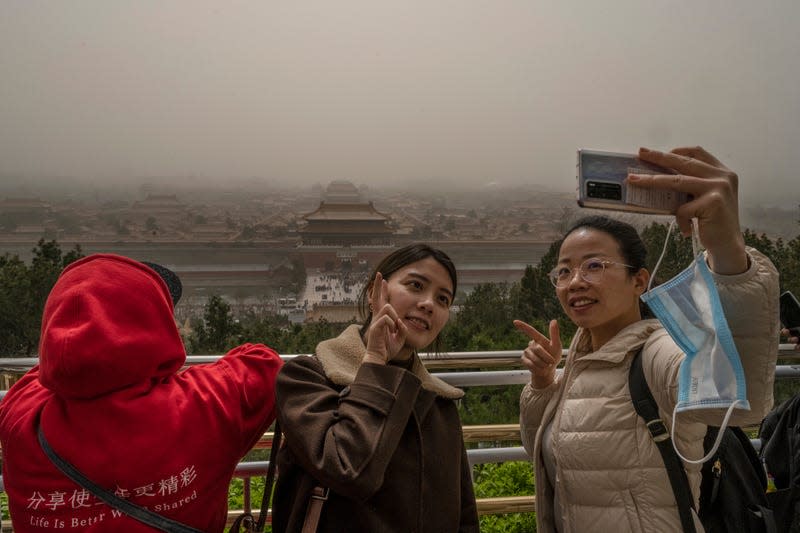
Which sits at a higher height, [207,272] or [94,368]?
[94,368]

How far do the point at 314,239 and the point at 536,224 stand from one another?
180 inches

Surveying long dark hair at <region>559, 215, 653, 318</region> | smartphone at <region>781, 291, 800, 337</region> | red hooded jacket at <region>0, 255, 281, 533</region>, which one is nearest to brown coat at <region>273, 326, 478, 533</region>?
red hooded jacket at <region>0, 255, 281, 533</region>

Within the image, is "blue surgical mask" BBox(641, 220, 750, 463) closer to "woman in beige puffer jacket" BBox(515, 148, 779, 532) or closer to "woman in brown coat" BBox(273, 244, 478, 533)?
"woman in beige puffer jacket" BBox(515, 148, 779, 532)

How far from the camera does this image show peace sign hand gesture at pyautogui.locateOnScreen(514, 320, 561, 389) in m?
1.06

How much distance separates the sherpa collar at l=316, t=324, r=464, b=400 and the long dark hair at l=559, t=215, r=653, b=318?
38 centimetres

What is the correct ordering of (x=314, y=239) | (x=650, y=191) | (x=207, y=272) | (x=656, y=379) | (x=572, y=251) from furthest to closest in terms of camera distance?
(x=314, y=239) → (x=207, y=272) → (x=572, y=251) → (x=656, y=379) → (x=650, y=191)

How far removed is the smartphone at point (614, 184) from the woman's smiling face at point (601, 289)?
27cm

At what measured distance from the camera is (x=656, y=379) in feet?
2.75

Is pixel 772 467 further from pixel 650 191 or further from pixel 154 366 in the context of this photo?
pixel 154 366

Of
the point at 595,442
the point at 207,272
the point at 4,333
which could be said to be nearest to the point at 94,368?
the point at 595,442

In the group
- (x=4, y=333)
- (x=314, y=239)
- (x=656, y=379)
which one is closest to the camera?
(x=656, y=379)

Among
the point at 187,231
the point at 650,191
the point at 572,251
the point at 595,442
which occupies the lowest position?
the point at 187,231

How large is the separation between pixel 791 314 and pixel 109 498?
1.50 meters

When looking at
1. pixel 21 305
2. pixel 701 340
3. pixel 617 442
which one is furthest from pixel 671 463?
pixel 21 305
